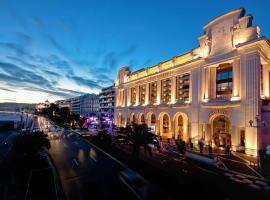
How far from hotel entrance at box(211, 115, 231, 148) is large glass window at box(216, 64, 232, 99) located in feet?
13.3

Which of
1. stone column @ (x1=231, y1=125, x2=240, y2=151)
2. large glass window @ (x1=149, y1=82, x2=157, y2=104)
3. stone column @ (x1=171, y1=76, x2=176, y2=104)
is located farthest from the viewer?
large glass window @ (x1=149, y1=82, x2=157, y2=104)

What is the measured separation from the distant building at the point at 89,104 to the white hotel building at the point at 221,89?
9711 centimetres

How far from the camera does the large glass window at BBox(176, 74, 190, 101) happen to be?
38.0m

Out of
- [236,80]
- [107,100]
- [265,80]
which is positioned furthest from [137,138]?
[107,100]

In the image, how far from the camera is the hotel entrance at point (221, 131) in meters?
30.2

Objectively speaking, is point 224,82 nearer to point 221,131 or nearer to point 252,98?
point 252,98

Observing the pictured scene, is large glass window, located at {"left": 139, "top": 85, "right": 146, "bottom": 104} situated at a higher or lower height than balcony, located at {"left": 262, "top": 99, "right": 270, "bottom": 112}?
higher

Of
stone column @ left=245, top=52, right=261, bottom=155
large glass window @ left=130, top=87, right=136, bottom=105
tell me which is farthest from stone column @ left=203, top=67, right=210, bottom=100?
large glass window @ left=130, top=87, right=136, bottom=105

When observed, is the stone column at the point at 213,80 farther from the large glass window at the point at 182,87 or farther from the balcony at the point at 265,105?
the balcony at the point at 265,105

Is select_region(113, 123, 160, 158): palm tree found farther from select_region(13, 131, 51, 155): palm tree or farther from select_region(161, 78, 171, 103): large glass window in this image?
select_region(161, 78, 171, 103): large glass window

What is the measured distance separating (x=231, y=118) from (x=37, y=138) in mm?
27900

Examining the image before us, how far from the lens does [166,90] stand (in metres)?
44.0

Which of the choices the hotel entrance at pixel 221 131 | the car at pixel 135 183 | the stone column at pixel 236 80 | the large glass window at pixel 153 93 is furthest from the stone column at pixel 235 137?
the large glass window at pixel 153 93

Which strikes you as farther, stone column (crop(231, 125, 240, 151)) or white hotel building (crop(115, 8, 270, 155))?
stone column (crop(231, 125, 240, 151))
